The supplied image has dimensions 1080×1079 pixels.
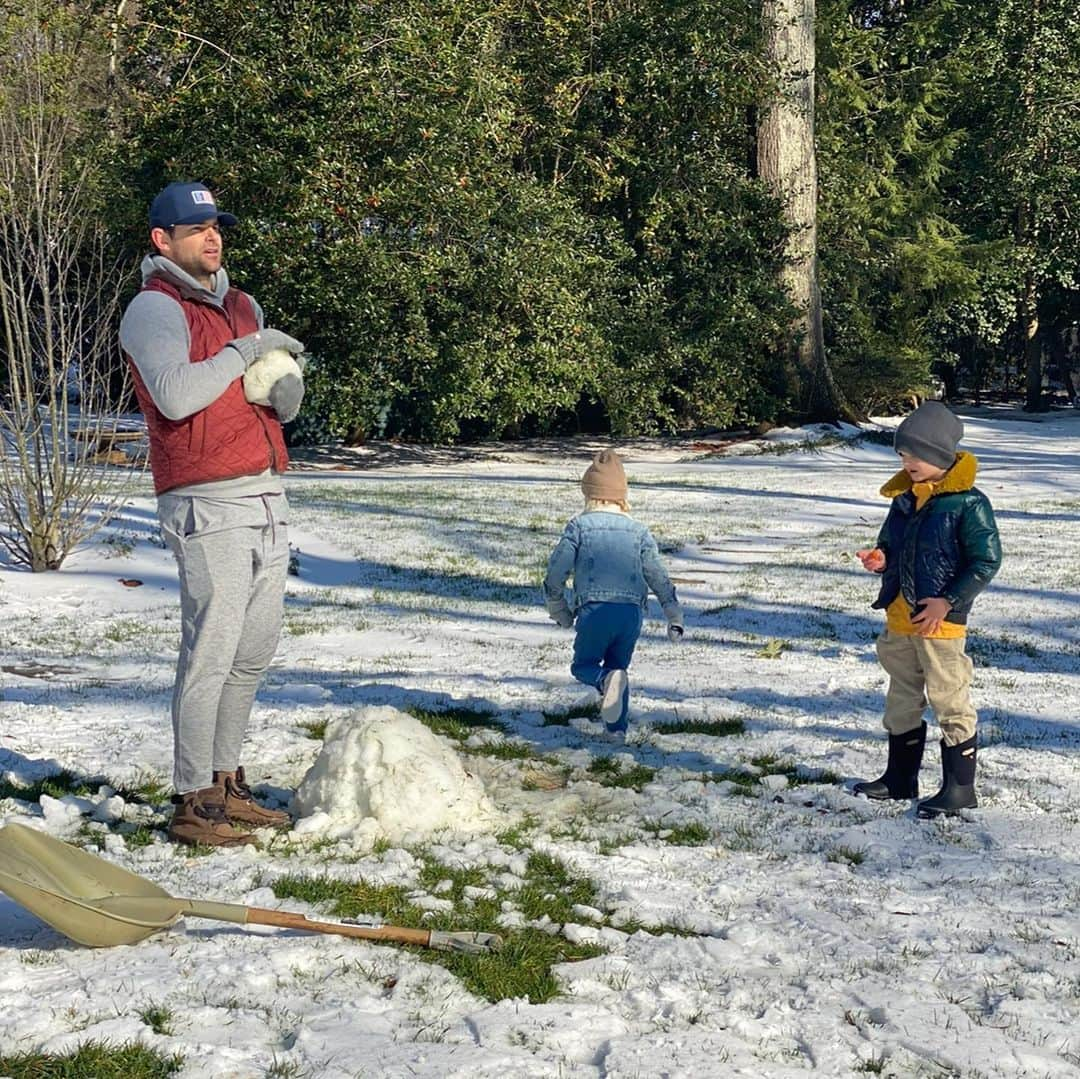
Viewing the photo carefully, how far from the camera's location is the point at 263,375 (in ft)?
15.3

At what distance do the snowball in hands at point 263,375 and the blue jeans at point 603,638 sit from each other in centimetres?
246

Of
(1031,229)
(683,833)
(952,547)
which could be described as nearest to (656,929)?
(683,833)

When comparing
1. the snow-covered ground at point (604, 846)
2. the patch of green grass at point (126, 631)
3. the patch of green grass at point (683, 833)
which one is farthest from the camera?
the patch of green grass at point (126, 631)

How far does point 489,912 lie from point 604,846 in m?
0.78

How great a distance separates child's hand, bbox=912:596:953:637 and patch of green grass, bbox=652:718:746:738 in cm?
154

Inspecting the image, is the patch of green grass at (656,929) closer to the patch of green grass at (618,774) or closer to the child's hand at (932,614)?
the patch of green grass at (618,774)

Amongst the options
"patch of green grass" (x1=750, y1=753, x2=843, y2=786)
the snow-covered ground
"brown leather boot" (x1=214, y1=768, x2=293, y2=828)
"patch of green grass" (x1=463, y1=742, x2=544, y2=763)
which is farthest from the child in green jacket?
"brown leather boot" (x1=214, y1=768, x2=293, y2=828)

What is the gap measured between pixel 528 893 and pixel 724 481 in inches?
560

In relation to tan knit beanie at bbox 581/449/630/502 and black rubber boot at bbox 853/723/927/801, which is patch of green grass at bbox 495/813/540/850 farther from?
tan knit beanie at bbox 581/449/630/502

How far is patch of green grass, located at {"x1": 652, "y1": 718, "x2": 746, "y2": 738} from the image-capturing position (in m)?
6.70

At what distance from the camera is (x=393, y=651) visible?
28.3ft

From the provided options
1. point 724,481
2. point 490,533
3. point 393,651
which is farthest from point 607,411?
point 393,651

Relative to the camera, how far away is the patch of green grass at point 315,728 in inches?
253

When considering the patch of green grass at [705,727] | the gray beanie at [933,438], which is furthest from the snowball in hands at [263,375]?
the patch of green grass at [705,727]
